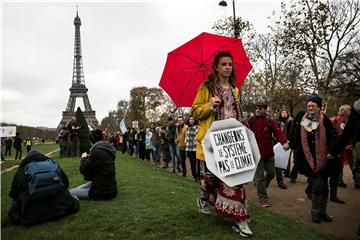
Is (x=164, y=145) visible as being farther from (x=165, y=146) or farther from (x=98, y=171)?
(x=98, y=171)

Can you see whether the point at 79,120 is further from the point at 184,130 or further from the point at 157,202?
the point at 157,202

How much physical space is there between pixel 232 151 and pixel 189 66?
1633mm

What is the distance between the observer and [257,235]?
4797mm

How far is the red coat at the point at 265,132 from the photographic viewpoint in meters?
7.72

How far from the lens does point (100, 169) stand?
659 cm

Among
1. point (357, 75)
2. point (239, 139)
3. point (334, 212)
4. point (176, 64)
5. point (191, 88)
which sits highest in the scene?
point (357, 75)

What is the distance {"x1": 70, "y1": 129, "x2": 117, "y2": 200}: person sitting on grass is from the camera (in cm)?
653

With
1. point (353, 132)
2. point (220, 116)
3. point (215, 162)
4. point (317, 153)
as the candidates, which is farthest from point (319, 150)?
point (215, 162)

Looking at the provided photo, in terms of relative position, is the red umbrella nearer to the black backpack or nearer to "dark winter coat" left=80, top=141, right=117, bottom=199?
"dark winter coat" left=80, top=141, right=117, bottom=199

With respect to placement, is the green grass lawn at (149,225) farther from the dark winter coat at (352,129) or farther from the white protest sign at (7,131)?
the white protest sign at (7,131)

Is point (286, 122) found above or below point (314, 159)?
above

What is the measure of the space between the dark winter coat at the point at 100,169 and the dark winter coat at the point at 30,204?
74 cm

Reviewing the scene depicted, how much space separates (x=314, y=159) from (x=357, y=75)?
42.2 metres

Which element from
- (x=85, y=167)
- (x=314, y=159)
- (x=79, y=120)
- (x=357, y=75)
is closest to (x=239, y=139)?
(x=314, y=159)
